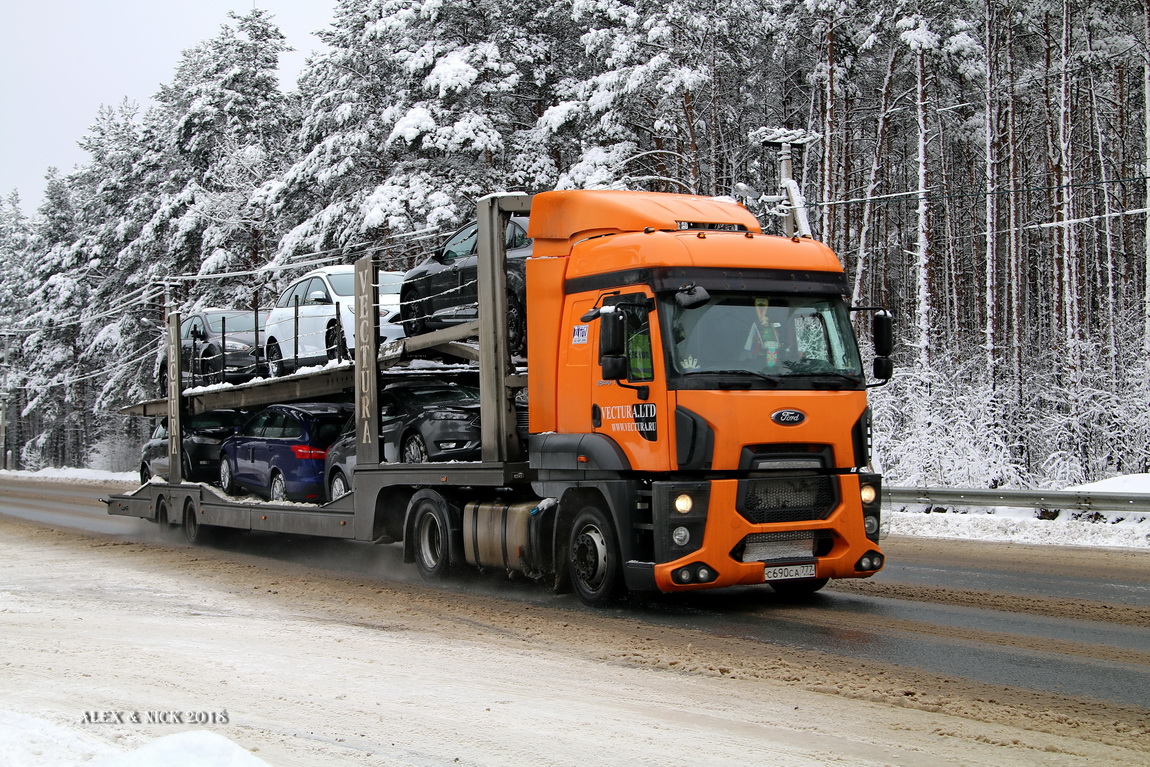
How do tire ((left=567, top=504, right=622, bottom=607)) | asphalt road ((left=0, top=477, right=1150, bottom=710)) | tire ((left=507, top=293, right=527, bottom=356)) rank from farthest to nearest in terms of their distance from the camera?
tire ((left=507, top=293, right=527, bottom=356)), tire ((left=567, top=504, right=622, bottom=607)), asphalt road ((left=0, top=477, right=1150, bottom=710))

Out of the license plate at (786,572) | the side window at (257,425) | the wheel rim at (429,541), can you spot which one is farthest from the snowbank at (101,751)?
the side window at (257,425)

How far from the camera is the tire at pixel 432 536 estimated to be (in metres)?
12.6

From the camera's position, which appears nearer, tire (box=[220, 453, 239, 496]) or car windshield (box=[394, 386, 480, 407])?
car windshield (box=[394, 386, 480, 407])

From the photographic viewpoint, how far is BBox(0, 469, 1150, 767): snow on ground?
4.84 m

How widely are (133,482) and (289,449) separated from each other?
89.1 feet

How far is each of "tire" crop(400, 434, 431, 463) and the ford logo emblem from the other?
496 centimetres

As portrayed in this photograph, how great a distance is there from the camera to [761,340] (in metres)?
9.73

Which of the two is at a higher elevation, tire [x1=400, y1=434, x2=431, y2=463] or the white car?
the white car

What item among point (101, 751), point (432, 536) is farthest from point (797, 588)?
point (101, 751)

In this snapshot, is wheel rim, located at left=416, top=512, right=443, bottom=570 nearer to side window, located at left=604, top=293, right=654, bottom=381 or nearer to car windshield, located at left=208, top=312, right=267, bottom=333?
side window, located at left=604, top=293, right=654, bottom=381

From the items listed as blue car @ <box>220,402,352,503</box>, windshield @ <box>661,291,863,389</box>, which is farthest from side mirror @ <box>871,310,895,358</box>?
blue car @ <box>220,402,352,503</box>

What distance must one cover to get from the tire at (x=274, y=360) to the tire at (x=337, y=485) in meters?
2.45

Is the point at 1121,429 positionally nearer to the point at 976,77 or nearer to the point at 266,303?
the point at 976,77

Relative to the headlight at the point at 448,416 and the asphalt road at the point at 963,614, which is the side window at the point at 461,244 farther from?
the asphalt road at the point at 963,614
